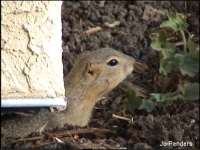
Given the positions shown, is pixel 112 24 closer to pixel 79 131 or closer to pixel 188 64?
pixel 188 64

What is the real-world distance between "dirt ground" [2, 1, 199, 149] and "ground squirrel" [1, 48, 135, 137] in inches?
5.4

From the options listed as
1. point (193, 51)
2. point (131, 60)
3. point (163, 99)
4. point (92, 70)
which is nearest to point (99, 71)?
point (92, 70)

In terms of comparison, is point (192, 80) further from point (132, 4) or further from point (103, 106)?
point (132, 4)

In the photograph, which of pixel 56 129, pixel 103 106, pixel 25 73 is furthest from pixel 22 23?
pixel 103 106

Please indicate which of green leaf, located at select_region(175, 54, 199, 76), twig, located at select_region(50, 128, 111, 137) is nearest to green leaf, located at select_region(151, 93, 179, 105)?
green leaf, located at select_region(175, 54, 199, 76)

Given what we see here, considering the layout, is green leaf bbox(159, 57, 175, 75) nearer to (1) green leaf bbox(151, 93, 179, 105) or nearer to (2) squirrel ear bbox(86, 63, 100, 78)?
(1) green leaf bbox(151, 93, 179, 105)

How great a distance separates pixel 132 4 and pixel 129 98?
69.1 inches

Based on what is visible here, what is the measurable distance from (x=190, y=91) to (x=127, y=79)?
0.91 metres

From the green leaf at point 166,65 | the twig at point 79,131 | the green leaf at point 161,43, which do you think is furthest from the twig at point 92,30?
the twig at point 79,131

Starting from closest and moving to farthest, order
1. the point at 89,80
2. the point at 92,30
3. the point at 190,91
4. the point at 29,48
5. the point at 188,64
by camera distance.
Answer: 1. the point at 29,48
2. the point at 190,91
3. the point at 188,64
4. the point at 89,80
5. the point at 92,30

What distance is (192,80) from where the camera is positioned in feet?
18.5

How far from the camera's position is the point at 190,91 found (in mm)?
5348

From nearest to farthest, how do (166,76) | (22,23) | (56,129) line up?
(22,23) → (56,129) → (166,76)

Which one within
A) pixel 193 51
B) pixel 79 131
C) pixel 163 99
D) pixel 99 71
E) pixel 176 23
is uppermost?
pixel 176 23
